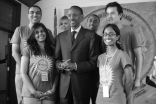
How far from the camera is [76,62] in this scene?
1.74 m

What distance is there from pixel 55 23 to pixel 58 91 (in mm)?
3148

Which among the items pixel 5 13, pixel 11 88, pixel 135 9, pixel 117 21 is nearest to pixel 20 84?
pixel 117 21

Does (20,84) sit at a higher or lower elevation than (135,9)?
lower

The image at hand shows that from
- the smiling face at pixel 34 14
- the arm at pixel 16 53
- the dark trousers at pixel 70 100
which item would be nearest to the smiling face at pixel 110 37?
the dark trousers at pixel 70 100

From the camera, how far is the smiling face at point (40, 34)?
1932 millimetres

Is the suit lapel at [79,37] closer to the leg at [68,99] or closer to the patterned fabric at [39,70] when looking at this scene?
the patterned fabric at [39,70]

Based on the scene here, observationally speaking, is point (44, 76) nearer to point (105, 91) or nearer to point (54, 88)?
point (54, 88)

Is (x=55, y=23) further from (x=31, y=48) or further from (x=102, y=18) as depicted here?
(x=31, y=48)

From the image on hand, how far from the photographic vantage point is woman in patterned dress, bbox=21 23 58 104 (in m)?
1.78

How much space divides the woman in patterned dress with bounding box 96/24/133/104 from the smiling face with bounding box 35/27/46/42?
67cm

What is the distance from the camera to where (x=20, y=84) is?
2350mm

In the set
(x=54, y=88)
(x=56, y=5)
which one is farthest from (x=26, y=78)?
(x=56, y=5)

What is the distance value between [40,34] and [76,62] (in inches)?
20.5

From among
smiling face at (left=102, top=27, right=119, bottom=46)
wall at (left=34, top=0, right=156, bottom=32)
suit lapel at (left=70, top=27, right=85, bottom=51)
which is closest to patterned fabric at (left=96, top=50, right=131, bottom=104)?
smiling face at (left=102, top=27, right=119, bottom=46)
